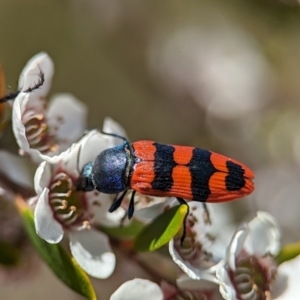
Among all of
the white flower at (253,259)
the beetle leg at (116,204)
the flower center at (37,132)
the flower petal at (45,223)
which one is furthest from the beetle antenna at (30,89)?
the white flower at (253,259)

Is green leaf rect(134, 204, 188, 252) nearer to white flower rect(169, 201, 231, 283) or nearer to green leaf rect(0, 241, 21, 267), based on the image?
white flower rect(169, 201, 231, 283)

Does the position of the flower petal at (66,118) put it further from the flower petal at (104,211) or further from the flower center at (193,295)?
the flower center at (193,295)

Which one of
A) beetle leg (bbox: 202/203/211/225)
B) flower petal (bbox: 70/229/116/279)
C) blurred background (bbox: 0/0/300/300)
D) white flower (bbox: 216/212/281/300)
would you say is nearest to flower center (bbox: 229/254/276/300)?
white flower (bbox: 216/212/281/300)

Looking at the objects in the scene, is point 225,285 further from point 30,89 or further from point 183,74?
point 183,74

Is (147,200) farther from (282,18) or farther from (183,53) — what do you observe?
(183,53)

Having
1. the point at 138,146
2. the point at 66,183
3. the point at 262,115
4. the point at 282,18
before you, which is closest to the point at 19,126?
the point at 66,183

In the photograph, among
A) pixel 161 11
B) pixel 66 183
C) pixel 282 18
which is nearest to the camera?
pixel 66 183
